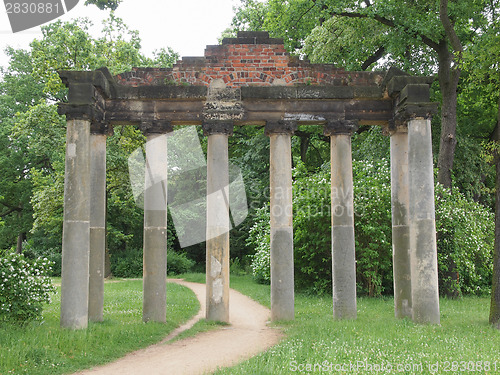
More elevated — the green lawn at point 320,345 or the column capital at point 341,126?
the column capital at point 341,126

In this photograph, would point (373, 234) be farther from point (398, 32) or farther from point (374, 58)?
point (374, 58)

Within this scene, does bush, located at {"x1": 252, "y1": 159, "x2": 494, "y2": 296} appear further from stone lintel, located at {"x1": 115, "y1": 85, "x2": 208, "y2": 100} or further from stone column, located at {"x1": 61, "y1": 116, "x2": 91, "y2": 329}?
stone column, located at {"x1": 61, "y1": 116, "x2": 91, "y2": 329}

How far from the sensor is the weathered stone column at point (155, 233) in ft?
43.9

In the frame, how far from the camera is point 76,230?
40.1ft

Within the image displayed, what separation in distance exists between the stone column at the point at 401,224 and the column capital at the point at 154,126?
265 inches

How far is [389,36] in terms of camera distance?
21375 mm

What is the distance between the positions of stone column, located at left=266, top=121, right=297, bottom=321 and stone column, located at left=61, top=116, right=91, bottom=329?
16.5 feet

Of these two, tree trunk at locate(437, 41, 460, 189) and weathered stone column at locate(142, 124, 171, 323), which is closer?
weathered stone column at locate(142, 124, 171, 323)

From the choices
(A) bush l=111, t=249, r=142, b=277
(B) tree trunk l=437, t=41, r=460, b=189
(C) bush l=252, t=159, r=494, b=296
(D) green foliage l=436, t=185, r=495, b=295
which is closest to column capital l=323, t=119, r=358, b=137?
(C) bush l=252, t=159, r=494, b=296

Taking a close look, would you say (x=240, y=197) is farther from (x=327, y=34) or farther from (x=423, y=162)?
(x=423, y=162)

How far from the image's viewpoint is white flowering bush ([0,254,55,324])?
11281mm

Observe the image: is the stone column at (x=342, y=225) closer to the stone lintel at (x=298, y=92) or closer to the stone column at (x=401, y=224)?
the stone lintel at (x=298, y=92)

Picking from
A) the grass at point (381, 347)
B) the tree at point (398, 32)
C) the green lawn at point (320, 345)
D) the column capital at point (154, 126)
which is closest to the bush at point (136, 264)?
the tree at point (398, 32)

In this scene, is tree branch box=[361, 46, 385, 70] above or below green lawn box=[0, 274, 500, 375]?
above
